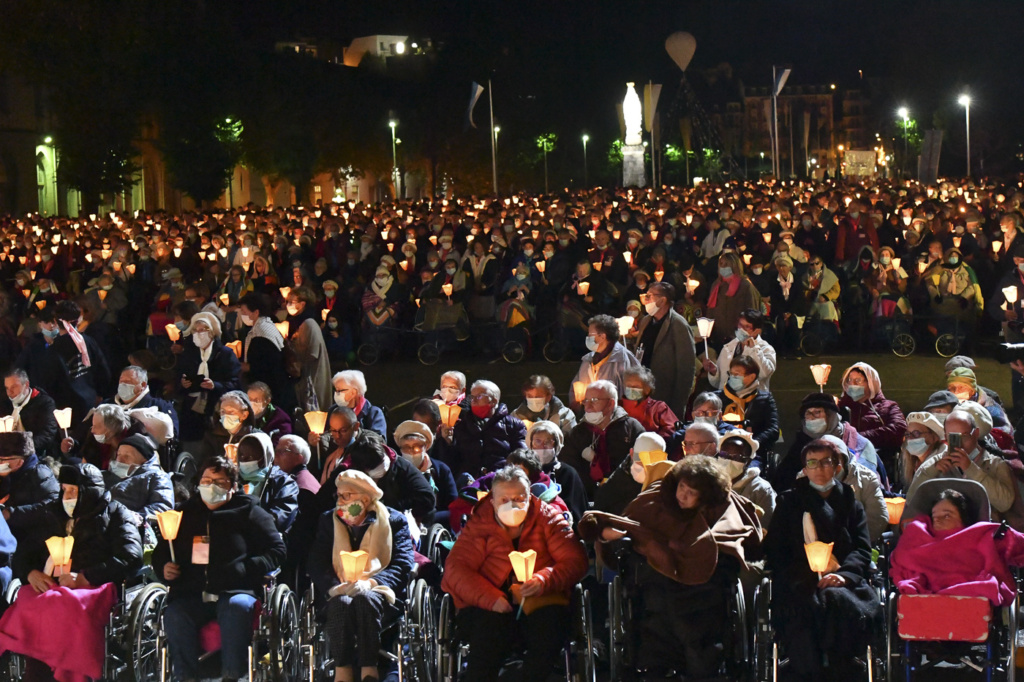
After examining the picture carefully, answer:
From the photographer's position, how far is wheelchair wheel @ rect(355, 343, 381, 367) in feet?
67.5

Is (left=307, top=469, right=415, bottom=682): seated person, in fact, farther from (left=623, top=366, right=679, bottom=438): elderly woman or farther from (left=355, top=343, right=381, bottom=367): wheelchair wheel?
(left=355, top=343, right=381, bottom=367): wheelchair wheel

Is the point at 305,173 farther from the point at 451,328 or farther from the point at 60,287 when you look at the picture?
the point at 451,328

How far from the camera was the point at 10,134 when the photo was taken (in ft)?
189

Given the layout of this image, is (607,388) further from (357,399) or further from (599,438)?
(357,399)

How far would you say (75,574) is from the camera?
7520 mm

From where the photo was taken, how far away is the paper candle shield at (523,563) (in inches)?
282

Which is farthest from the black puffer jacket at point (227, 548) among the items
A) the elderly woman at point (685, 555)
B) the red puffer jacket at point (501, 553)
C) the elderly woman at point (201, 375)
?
the elderly woman at point (201, 375)

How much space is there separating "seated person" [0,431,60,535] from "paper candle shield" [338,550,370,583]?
81.0 inches

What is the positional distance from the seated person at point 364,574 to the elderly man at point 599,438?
2.16 metres

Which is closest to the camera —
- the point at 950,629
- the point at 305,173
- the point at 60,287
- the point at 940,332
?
the point at 950,629

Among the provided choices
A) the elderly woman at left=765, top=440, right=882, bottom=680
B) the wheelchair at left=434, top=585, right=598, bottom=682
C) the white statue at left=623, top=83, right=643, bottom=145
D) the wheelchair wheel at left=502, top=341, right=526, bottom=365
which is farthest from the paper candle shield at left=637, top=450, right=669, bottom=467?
the white statue at left=623, top=83, right=643, bottom=145

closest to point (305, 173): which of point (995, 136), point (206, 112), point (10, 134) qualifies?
point (206, 112)

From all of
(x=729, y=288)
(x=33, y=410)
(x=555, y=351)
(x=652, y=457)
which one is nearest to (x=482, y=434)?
(x=652, y=457)

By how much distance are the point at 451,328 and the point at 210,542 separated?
514 inches
